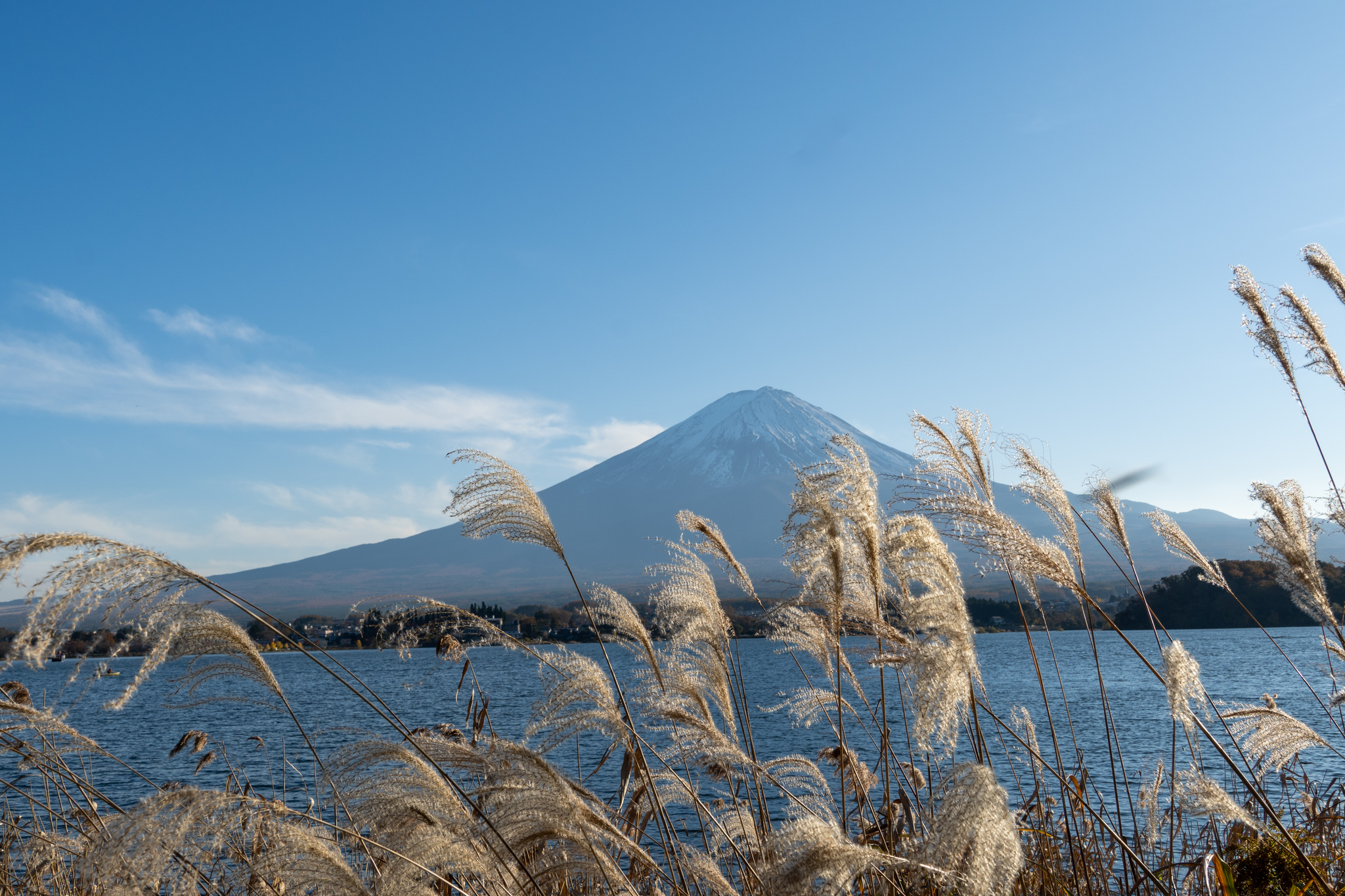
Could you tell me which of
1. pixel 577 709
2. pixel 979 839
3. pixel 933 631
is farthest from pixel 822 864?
pixel 577 709

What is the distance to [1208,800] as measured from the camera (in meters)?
2.44

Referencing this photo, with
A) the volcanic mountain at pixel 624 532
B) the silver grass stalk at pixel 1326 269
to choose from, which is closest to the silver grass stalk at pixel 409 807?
the silver grass stalk at pixel 1326 269

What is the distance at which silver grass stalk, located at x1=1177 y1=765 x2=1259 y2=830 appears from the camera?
2.41m

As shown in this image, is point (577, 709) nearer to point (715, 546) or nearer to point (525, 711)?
point (715, 546)

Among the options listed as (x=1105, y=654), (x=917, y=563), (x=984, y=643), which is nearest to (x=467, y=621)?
(x=917, y=563)

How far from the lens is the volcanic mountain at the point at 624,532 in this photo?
130m

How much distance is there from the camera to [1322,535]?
13.0 ft

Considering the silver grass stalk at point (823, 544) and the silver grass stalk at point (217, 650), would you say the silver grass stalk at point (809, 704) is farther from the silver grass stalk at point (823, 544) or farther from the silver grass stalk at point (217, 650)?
the silver grass stalk at point (217, 650)

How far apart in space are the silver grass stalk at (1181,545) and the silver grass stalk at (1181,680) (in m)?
1.47

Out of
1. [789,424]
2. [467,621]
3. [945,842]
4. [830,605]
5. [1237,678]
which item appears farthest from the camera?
[789,424]

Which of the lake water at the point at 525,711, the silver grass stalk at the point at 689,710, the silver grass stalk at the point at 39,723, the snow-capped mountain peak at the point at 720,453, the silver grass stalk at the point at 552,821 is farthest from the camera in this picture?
the snow-capped mountain peak at the point at 720,453

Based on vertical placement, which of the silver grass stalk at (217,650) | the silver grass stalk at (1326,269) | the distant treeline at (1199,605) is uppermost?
the silver grass stalk at (1326,269)

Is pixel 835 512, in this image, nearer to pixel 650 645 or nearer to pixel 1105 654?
pixel 650 645

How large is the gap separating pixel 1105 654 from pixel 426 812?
52695 mm
